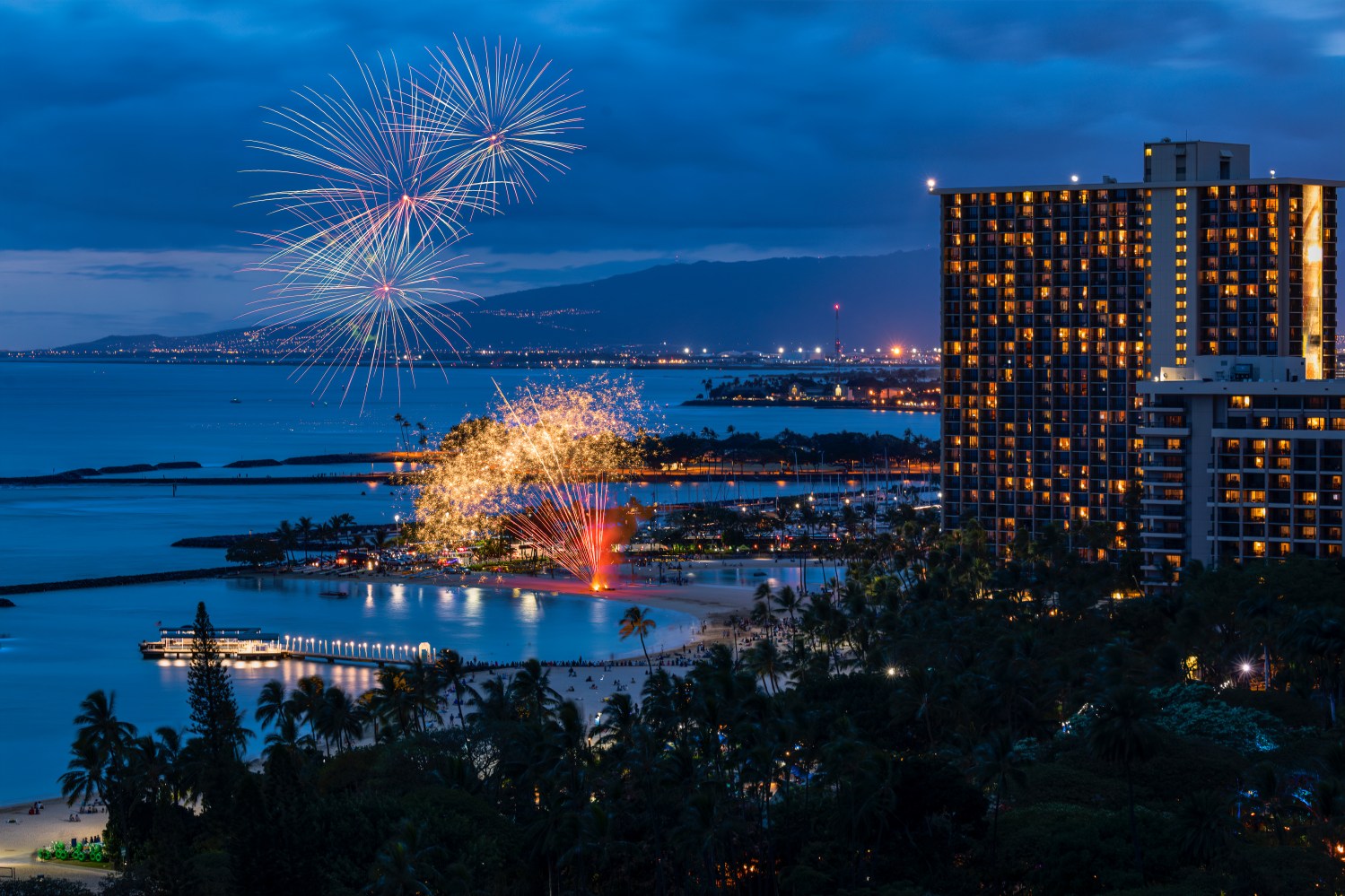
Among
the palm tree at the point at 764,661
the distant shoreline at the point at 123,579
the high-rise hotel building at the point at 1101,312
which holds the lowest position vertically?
A: the distant shoreline at the point at 123,579

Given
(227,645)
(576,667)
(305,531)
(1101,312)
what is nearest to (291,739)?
(576,667)

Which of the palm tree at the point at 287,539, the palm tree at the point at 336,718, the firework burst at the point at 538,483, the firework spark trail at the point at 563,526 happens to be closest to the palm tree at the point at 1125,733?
the palm tree at the point at 336,718

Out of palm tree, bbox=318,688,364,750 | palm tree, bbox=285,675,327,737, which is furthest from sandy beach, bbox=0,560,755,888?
palm tree, bbox=285,675,327,737

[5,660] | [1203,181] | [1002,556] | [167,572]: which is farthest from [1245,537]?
[167,572]

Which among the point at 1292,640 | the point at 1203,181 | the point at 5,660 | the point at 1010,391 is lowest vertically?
the point at 5,660

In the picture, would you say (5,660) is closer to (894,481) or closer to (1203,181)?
(1203,181)

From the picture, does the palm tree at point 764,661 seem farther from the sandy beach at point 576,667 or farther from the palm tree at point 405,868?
the palm tree at point 405,868

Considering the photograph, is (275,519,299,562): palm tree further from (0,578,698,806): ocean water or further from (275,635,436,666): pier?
(275,635,436,666): pier
